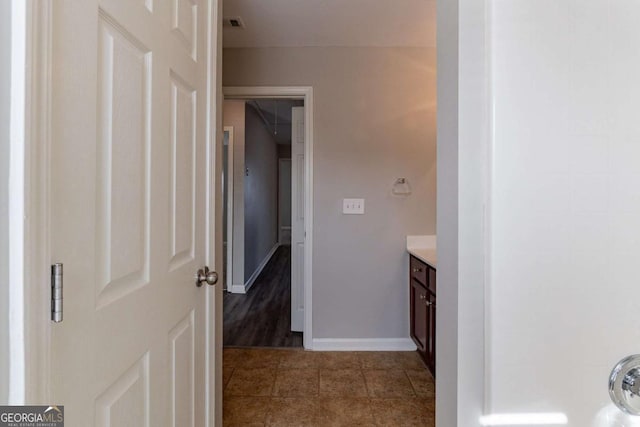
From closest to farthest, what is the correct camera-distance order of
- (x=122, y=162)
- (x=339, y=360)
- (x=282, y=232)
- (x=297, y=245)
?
(x=122, y=162) → (x=339, y=360) → (x=297, y=245) → (x=282, y=232)

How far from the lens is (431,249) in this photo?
2.68 meters

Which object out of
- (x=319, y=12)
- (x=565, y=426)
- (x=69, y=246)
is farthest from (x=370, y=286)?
→ (x=69, y=246)

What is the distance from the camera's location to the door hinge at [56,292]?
527 millimetres

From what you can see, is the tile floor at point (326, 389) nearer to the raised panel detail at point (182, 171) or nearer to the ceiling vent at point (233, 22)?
the raised panel detail at point (182, 171)

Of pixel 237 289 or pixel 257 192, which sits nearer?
pixel 237 289

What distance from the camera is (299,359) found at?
8.39 ft

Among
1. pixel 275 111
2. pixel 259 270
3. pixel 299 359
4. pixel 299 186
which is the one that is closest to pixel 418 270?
pixel 299 359

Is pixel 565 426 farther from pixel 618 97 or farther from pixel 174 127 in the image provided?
pixel 174 127

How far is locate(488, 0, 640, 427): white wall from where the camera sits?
793 mm

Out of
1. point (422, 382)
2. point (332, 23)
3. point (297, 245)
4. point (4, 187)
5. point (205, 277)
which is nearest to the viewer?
point (4, 187)

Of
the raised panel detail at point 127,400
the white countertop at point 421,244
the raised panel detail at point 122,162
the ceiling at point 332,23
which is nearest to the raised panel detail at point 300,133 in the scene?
the ceiling at point 332,23

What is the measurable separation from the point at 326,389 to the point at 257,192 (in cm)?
381

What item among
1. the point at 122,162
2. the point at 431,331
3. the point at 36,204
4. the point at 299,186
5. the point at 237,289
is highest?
the point at 299,186

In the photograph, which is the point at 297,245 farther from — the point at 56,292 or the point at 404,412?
the point at 56,292
